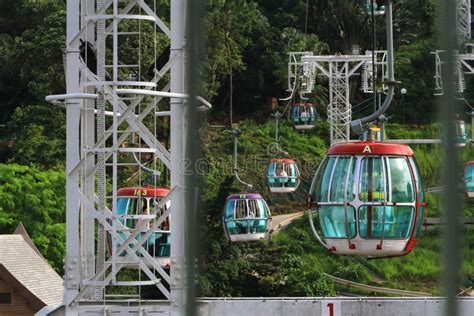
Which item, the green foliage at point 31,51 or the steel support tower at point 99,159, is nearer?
the steel support tower at point 99,159

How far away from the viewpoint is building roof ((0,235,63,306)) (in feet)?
90.3

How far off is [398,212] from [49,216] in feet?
64.8

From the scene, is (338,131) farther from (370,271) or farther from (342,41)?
(342,41)

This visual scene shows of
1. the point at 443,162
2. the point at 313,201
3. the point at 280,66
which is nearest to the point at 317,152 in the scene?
the point at 280,66

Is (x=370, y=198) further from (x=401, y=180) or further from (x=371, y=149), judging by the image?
(x=371, y=149)

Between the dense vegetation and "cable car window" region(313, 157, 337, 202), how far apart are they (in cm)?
1190

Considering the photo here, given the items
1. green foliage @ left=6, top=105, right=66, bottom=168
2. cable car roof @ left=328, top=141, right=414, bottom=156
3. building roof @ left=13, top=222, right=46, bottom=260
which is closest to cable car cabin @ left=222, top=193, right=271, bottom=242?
building roof @ left=13, top=222, right=46, bottom=260

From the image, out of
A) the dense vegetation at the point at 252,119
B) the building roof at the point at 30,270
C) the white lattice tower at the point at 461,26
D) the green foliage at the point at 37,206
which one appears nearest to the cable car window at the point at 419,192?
the white lattice tower at the point at 461,26

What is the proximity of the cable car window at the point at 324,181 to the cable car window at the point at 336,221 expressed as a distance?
105mm

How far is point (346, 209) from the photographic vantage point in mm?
12484

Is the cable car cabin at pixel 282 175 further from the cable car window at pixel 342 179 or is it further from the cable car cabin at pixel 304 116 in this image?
the cable car window at pixel 342 179

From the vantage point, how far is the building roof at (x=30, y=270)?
27.5 metres

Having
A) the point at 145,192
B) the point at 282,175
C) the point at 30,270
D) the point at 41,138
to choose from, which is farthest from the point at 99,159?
the point at 41,138

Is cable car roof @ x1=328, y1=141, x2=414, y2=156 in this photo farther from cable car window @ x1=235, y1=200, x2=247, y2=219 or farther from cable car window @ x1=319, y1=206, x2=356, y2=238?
cable car window @ x1=235, y1=200, x2=247, y2=219
